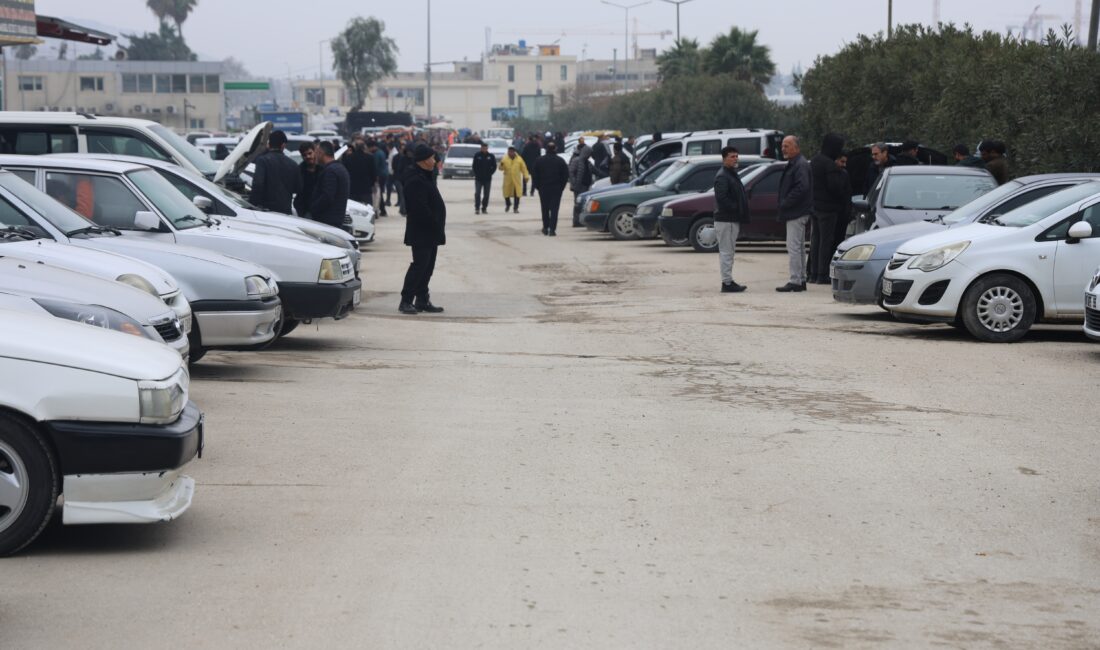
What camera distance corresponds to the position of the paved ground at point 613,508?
5328 mm

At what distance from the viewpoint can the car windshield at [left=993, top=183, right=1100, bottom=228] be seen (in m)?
13.8

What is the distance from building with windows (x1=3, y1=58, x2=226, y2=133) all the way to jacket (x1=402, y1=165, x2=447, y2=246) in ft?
322

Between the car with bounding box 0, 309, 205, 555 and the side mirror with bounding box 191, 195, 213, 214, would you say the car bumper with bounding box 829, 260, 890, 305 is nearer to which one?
the side mirror with bounding box 191, 195, 213, 214

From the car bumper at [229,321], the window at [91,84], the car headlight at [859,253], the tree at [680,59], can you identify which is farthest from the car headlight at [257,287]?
the window at [91,84]

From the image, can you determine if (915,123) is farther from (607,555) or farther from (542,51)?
(542,51)

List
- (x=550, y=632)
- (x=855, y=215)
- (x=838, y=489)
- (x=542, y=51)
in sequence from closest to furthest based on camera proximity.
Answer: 1. (x=550, y=632)
2. (x=838, y=489)
3. (x=855, y=215)
4. (x=542, y=51)

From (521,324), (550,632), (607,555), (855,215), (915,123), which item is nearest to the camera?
(550,632)

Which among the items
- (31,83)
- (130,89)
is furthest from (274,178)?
(31,83)

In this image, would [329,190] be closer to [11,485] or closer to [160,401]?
[160,401]

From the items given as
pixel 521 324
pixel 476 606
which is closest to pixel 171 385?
pixel 476 606

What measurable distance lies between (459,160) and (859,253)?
154 ft

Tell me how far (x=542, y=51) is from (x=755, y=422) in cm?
18239

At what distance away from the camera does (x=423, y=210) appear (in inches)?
620

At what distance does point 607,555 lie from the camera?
20.4 feet
